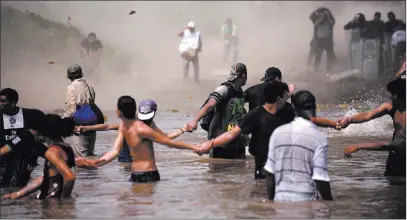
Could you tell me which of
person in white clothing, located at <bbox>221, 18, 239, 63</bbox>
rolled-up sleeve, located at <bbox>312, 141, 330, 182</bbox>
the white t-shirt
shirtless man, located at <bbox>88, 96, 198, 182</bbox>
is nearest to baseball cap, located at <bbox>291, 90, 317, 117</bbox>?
rolled-up sleeve, located at <bbox>312, 141, 330, 182</bbox>

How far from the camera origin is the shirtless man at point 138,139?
36.7 feet

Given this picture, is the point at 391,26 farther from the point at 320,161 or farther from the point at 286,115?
the point at 320,161

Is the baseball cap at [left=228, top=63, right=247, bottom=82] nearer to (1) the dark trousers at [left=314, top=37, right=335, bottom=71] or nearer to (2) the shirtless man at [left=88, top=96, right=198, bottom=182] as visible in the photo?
(2) the shirtless man at [left=88, top=96, right=198, bottom=182]

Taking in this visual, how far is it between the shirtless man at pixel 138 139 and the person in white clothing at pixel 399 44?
16152 mm

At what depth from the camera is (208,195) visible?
11031 millimetres

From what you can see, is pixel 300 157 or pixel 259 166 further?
pixel 259 166

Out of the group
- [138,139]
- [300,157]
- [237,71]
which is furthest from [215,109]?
[300,157]

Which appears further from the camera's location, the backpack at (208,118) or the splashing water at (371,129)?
the splashing water at (371,129)

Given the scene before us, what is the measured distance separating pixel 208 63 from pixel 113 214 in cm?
2697

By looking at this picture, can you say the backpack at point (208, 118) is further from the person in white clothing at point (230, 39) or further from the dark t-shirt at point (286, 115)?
the person in white clothing at point (230, 39)

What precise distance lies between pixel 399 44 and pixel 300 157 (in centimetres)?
1783

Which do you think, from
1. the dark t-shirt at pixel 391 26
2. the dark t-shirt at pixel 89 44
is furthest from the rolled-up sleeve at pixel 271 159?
the dark t-shirt at pixel 89 44

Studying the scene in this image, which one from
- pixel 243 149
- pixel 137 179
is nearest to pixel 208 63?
pixel 243 149

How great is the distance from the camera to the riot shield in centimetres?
2823
